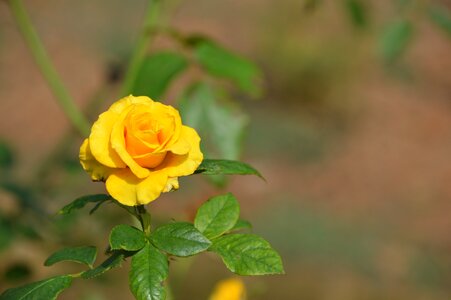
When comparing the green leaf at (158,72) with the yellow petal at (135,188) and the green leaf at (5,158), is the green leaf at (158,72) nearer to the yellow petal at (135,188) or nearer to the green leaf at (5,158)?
the green leaf at (5,158)

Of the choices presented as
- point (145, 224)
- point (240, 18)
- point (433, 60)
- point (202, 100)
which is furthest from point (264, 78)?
point (145, 224)

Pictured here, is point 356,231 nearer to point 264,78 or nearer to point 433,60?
point 264,78

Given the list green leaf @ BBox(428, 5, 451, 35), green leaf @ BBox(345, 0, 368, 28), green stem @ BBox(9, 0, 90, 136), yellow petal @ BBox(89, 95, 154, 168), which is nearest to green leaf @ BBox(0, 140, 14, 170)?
green stem @ BBox(9, 0, 90, 136)

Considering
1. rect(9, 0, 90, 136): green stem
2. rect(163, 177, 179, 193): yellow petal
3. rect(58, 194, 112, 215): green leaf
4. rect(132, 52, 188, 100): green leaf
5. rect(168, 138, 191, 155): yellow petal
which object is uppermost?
rect(168, 138, 191, 155): yellow petal

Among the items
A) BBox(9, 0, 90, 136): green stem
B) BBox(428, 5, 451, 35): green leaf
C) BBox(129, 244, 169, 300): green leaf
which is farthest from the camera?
BBox(428, 5, 451, 35): green leaf

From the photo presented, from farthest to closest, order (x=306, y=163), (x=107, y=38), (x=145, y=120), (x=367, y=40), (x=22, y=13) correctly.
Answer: (x=367, y=40) → (x=107, y=38) → (x=306, y=163) → (x=22, y=13) → (x=145, y=120)

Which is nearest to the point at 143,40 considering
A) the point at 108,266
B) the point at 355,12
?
the point at 355,12

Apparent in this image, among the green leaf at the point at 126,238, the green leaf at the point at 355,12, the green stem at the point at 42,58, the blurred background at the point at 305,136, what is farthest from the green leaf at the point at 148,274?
the blurred background at the point at 305,136

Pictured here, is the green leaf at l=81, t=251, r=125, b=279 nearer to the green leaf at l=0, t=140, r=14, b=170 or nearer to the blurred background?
the green leaf at l=0, t=140, r=14, b=170
